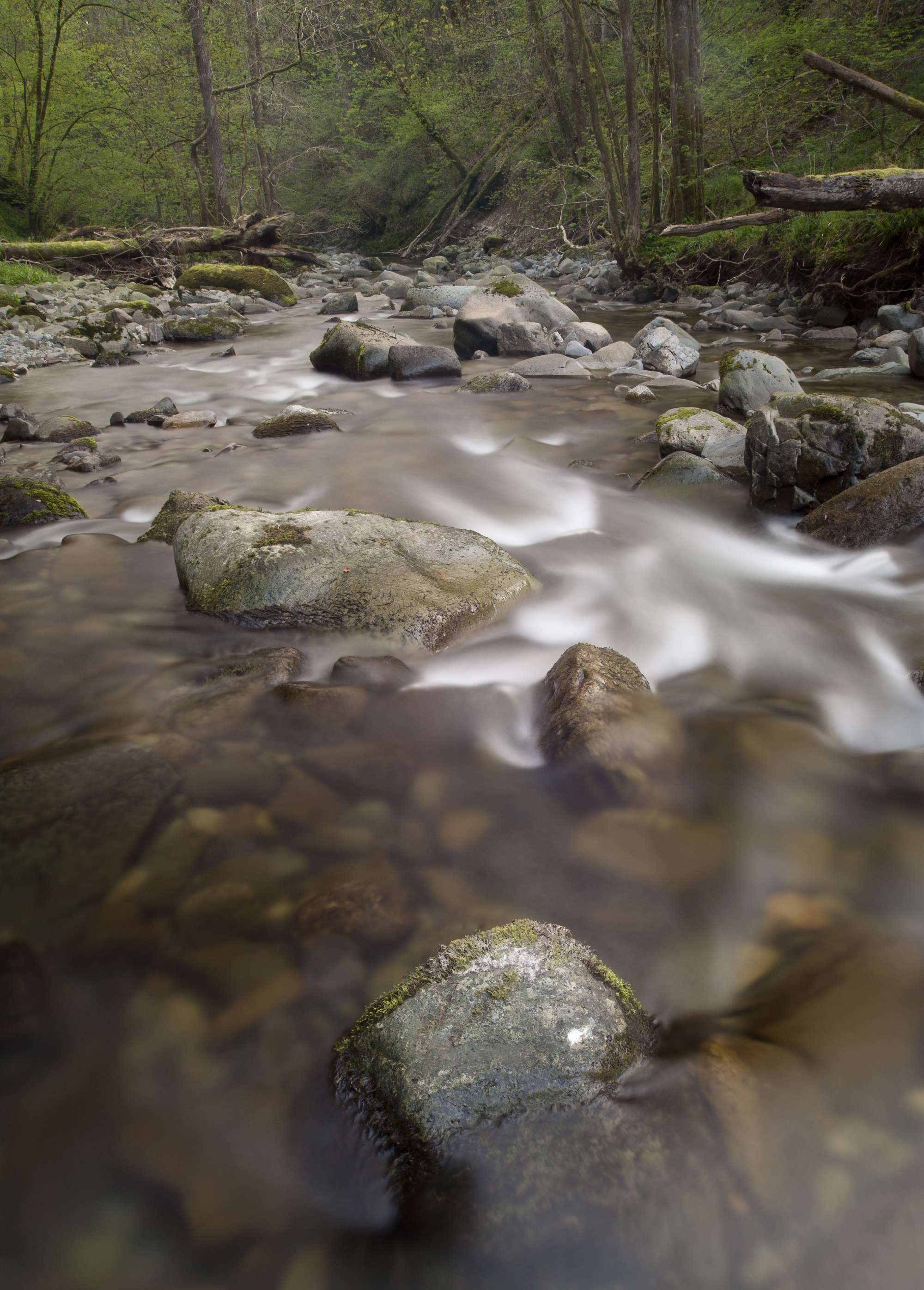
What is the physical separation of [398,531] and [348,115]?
29232mm

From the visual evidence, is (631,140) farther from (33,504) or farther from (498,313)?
(33,504)

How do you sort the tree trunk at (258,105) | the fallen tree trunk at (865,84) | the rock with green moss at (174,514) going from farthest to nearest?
the tree trunk at (258,105)
the fallen tree trunk at (865,84)
the rock with green moss at (174,514)

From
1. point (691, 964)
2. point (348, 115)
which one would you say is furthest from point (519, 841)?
point (348, 115)

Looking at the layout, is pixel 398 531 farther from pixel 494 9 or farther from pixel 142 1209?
pixel 494 9

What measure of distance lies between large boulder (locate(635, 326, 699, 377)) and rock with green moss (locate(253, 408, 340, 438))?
3.63 meters


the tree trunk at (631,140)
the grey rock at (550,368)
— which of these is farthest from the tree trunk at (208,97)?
the grey rock at (550,368)

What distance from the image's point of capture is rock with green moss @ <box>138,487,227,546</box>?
13.1ft

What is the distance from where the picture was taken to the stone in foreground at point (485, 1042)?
1344mm

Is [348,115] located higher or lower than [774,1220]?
higher

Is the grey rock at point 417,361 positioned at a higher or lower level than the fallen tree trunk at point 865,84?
lower

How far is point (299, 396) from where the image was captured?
8.11 m

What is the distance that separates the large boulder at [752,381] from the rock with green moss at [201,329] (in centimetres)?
841

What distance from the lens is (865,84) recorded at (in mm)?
6809

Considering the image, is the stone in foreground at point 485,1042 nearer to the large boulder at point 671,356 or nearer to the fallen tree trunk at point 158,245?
the large boulder at point 671,356
